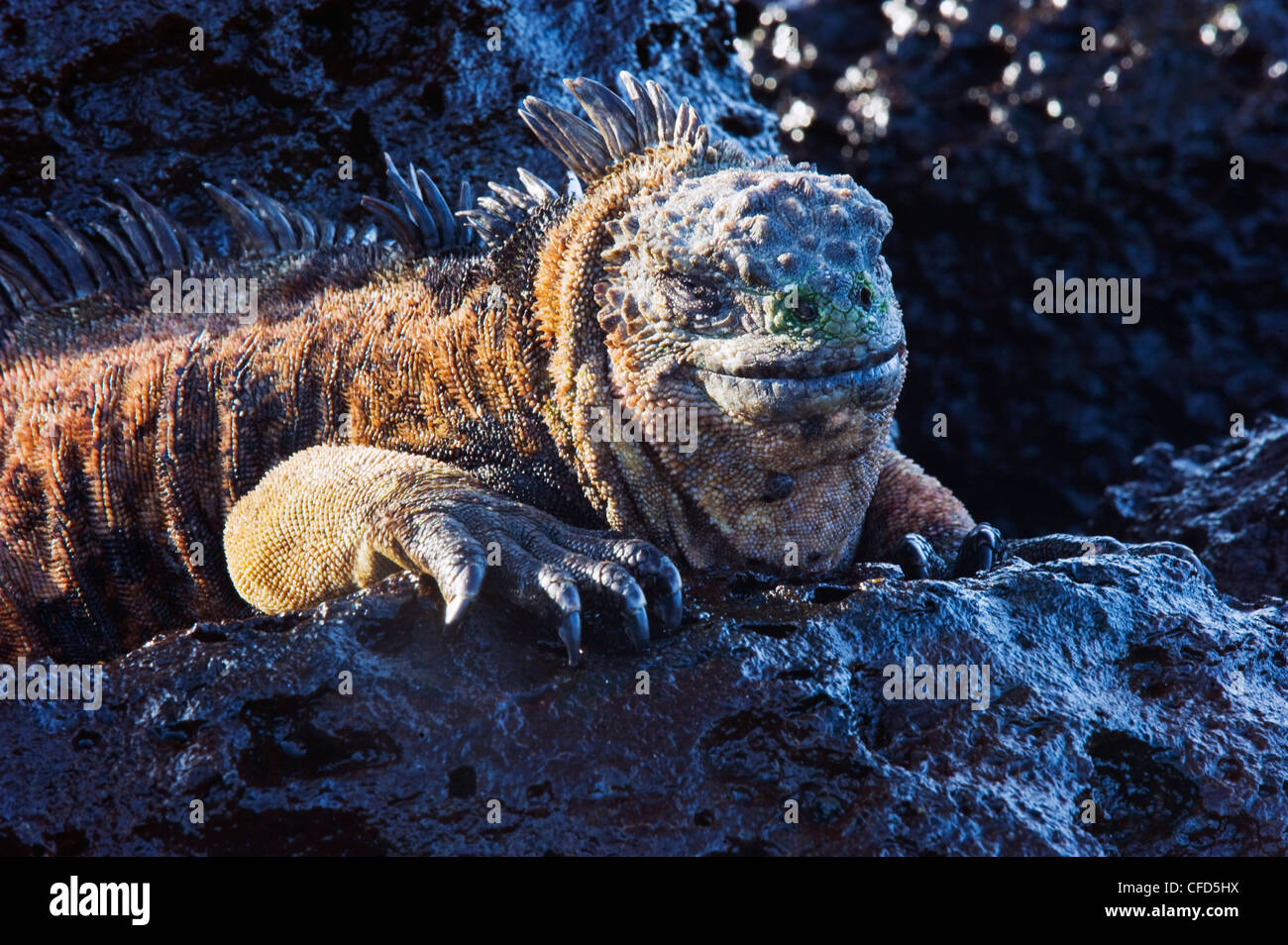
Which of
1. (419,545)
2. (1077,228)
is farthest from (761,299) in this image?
(1077,228)

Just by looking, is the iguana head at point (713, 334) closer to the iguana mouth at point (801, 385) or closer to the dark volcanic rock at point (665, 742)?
the iguana mouth at point (801, 385)

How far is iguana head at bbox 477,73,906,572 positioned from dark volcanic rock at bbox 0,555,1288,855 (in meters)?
0.41

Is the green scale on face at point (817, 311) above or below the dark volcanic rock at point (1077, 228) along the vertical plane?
below

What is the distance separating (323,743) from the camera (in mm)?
3195

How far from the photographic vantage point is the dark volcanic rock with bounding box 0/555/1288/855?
306cm

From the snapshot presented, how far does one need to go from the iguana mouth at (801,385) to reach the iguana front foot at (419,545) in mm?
491

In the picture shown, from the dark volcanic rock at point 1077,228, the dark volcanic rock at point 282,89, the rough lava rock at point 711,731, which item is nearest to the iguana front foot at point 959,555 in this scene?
the rough lava rock at point 711,731

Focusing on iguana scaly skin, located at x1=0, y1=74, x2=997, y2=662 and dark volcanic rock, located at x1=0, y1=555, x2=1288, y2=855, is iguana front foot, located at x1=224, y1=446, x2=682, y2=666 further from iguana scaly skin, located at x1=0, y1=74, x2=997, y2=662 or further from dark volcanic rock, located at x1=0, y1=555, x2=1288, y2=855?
dark volcanic rock, located at x1=0, y1=555, x2=1288, y2=855

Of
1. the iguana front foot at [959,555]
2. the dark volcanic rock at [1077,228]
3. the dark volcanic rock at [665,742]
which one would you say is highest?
the dark volcanic rock at [1077,228]

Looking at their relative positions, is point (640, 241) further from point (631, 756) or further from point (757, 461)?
point (631, 756)

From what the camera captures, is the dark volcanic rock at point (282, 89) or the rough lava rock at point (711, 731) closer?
the rough lava rock at point (711, 731)

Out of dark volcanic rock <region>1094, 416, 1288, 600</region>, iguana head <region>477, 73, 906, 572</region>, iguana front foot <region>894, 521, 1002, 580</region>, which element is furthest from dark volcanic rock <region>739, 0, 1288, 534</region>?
iguana head <region>477, 73, 906, 572</region>

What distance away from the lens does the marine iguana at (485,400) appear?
3.61 metres
